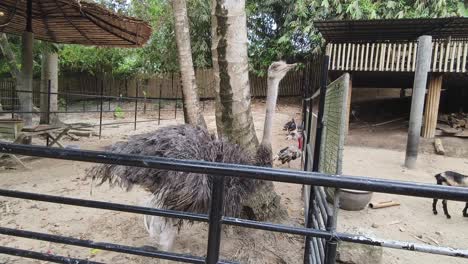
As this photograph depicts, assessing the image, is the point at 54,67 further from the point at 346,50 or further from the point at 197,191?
the point at 197,191

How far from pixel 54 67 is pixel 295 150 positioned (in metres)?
6.73

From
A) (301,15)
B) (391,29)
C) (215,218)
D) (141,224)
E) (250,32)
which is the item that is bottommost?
(141,224)

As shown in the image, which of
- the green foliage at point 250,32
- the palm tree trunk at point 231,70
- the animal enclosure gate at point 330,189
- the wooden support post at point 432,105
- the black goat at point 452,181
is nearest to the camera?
the animal enclosure gate at point 330,189

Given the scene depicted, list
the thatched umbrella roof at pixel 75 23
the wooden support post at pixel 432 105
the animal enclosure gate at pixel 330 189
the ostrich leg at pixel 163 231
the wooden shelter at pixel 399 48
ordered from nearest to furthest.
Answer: the animal enclosure gate at pixel 330 189, the ostrich leg at pixel 163 231, the thatched umbrella roof at pixel 75 23, the wooden shelter at pixel 399 48, the wooden support post at pixel 432 105

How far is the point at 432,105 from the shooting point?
8.41m

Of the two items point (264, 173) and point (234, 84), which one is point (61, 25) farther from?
point (264, 173)

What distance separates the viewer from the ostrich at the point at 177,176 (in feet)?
7.73

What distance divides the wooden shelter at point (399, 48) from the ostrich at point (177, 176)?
5.94m

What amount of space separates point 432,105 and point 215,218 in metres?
8.88

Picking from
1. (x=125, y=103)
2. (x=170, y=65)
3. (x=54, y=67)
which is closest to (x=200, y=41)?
(x=170, y=65)

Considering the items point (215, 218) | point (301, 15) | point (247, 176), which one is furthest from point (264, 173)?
point (301, 15)

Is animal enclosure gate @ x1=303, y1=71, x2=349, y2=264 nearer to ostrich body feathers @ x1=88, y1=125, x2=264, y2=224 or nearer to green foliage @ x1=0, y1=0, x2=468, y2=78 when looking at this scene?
ostrich body feathers @ x1=88, y1=125, x2=264, y2=224

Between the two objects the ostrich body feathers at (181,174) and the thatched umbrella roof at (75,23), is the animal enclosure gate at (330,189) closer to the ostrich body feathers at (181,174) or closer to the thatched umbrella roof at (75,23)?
the ostrich body feathers at (181,174)

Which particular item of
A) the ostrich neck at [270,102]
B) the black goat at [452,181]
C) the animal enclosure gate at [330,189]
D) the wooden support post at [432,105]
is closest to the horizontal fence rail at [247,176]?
the animal enclosure gate at [330,189]
